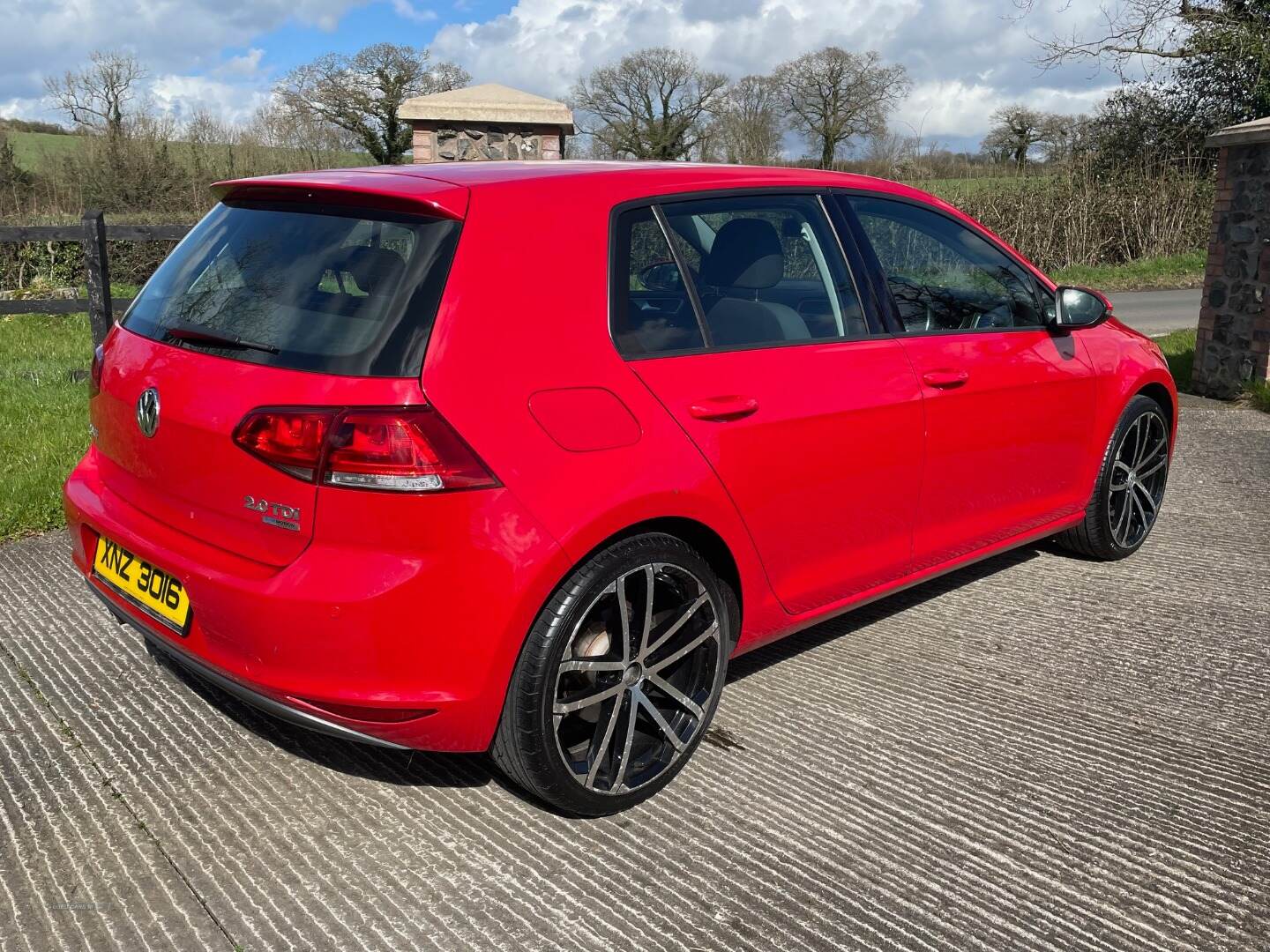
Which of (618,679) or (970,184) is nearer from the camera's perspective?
(618,679)

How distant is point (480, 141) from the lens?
14.3 meters

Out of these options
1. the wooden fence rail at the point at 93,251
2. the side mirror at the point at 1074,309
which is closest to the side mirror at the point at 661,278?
the side mirror at the point at 1074,309

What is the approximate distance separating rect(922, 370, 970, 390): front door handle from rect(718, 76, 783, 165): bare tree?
2274 cm

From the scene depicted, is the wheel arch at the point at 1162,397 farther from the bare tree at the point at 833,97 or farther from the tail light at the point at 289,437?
the bare tree at the point at 833,97

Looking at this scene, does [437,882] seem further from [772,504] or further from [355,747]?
[772,504]

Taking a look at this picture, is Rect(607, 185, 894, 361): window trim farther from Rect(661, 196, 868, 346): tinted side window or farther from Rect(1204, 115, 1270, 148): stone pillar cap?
Rect(1204, 115, 1270, 148): stone pillar cap

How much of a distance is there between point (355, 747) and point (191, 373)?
1.23 meters

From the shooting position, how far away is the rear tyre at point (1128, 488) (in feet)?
15.8

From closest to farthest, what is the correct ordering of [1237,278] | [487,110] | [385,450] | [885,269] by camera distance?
[385,450]
[885,269]
[1237,278]
[487,110]

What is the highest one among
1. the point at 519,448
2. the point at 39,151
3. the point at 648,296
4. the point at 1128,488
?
the point at 39,151

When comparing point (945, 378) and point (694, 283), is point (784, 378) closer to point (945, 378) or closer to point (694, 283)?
point (694, 283)

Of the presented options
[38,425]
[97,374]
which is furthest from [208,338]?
[38,425]

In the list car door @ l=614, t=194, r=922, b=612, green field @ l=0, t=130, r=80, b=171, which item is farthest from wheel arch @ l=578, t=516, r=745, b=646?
green field @ l=0, t=130, r=80, b=171

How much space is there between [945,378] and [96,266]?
7.59 meters
